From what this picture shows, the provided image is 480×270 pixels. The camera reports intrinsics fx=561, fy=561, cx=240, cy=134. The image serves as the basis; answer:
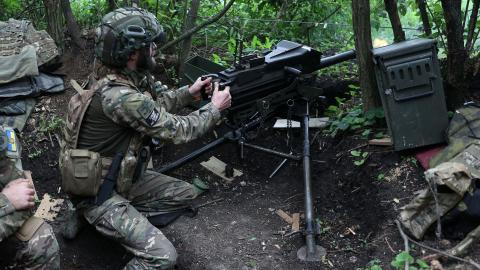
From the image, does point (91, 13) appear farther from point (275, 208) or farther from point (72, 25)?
point (275, 208)

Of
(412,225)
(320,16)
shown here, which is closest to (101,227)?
(412,225)

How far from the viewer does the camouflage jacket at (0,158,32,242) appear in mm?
3297

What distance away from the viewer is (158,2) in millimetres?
7207

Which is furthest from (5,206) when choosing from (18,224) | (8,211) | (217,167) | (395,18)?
(395,18)

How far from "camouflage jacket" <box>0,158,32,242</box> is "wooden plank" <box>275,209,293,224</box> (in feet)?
7.00

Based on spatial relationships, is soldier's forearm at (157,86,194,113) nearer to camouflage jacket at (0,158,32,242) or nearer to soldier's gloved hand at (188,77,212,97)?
soldier's gloved hand at (188,77,212,97)

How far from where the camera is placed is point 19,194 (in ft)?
11.0

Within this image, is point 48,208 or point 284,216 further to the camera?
point 48,208

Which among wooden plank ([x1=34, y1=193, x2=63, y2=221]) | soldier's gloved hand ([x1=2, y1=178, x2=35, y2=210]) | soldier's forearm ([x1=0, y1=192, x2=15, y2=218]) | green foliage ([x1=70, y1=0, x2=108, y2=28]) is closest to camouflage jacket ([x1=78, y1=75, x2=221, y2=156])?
soldier's gloved hand ([x1=2, y1=178, x2=35, y2=210])

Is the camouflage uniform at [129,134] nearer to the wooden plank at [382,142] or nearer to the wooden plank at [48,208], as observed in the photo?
the wooden plank at [48,208]

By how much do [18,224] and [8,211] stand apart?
0.13m

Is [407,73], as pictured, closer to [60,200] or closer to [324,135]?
[324,135]

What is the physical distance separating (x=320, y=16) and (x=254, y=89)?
11.0ft

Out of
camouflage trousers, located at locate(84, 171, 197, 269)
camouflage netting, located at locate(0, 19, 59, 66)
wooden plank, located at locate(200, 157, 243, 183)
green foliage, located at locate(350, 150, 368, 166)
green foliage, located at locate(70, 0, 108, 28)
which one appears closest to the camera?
camouflage trousers, located at locate(84, 171, 197, 269)
